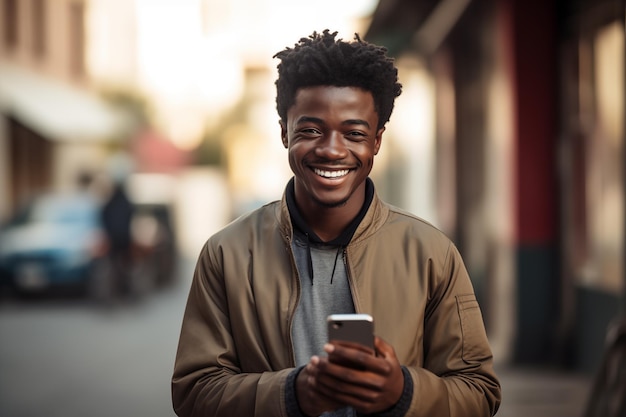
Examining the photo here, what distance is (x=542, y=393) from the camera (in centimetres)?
858

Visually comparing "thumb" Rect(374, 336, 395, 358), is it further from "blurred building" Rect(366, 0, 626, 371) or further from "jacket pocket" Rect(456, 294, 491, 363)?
"blurred building" Rect(366, 0, 626, 371)

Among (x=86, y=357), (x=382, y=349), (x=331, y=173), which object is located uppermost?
(x=331, y=173)

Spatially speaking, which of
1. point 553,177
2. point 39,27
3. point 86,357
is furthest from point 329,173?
point 39,27

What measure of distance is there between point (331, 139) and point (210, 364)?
0.66 m

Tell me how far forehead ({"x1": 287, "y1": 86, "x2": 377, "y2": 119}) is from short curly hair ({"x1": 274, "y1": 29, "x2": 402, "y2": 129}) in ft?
0.05

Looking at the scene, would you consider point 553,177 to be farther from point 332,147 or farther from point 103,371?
point 332,147

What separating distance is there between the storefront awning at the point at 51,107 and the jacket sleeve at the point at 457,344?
83.8 ft

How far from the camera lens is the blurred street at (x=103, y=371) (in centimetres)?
809

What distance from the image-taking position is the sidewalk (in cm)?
778

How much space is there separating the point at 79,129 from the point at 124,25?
32.1 m

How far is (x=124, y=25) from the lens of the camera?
63156 millimetres

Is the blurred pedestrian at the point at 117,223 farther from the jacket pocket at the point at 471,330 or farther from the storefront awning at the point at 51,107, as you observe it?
the jacket pocket at the point at 471,330

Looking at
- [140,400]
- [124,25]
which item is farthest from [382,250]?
[124,25]

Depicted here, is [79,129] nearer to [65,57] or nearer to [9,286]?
[65,57]
